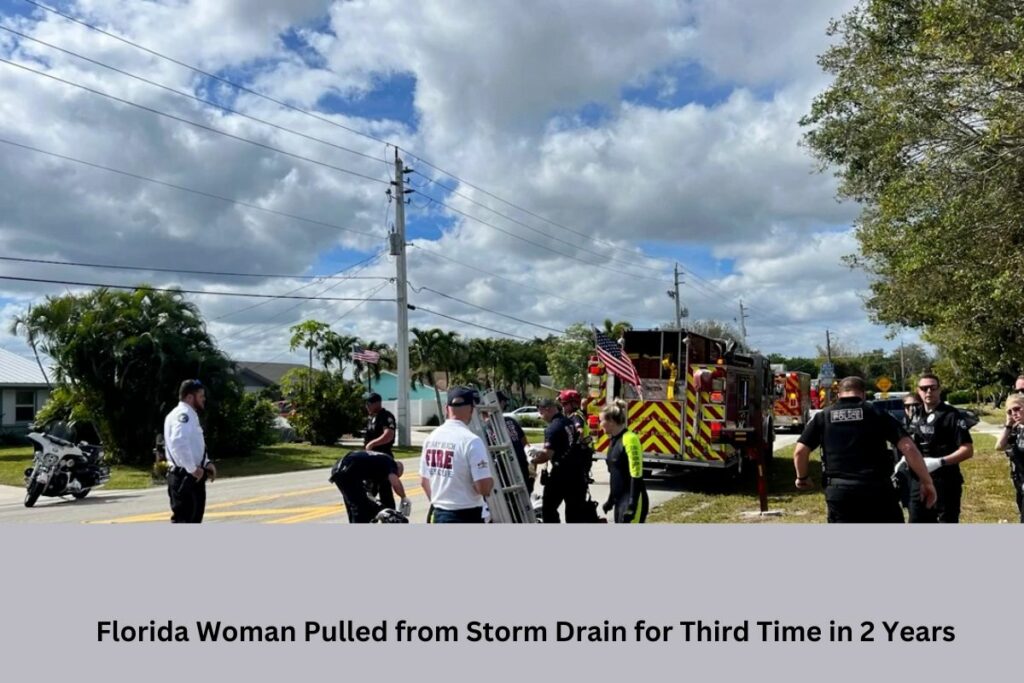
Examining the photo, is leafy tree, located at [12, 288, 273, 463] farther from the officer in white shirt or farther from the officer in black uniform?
the officer in black uniform

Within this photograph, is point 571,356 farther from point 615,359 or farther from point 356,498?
point 356,498

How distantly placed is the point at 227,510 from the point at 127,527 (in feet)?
31.2

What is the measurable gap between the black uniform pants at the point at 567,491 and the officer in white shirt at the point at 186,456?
2.94m

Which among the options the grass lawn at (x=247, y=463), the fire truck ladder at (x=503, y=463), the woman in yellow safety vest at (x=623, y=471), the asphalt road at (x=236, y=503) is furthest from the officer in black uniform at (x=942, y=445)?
the grass lawn at (x=247, y=463)

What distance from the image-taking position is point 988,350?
67.6 feet

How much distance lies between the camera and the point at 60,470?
13656mm

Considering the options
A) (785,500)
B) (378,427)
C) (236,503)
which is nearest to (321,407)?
(236,503)

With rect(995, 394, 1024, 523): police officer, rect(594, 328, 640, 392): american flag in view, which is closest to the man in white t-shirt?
rect(995, 394, 1024, 523): police officer

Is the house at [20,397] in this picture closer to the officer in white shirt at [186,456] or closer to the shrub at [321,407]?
the shrub at [321,407]

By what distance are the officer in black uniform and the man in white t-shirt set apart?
391 centimetres

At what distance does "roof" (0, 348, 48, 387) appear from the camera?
3275cm

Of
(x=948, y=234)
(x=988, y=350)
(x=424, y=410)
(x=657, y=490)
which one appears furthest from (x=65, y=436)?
(x=424, y=410)

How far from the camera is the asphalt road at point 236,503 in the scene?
11.8m

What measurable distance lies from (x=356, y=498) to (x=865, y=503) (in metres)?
3.61
